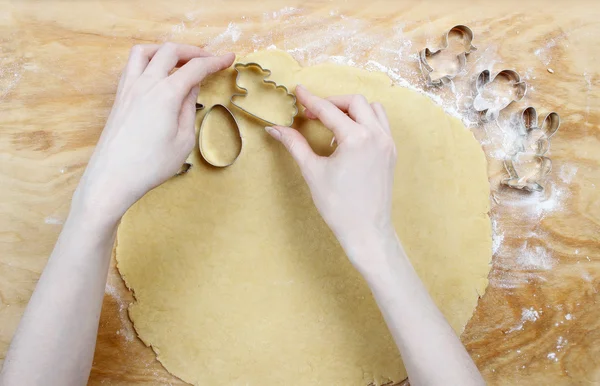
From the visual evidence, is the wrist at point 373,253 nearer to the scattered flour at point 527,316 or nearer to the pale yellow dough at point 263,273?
the pale yellow dough at point 263,273

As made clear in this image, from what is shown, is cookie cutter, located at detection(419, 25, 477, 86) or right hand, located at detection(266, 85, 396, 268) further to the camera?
cookie cutter, located at detection(419, 25, 477, 86)

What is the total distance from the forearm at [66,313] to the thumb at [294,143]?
1.60ft

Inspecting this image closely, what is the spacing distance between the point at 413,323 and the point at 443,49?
0.92m

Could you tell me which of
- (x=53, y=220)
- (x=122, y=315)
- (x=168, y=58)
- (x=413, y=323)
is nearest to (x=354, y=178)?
(x=413, y=323)

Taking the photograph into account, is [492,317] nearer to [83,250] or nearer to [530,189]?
[530,189]

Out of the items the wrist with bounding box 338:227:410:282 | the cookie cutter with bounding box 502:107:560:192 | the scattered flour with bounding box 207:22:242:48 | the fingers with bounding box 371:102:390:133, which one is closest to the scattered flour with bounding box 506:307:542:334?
the cookie cutter with bounding box 502:107:560:192

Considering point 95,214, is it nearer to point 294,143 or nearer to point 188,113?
point 188,113

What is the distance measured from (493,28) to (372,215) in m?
0.86

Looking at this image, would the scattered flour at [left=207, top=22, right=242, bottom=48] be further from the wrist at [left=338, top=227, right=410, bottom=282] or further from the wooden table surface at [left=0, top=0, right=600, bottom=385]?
the wrist at [left=338, top=227, right=410, bottom=282]

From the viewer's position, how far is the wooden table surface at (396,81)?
4.69 feet

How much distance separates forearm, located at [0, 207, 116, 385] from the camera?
106cm

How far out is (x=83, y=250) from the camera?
1.11m

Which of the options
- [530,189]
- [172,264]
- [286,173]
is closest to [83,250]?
[172,264]

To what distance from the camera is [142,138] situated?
1.15 metres
